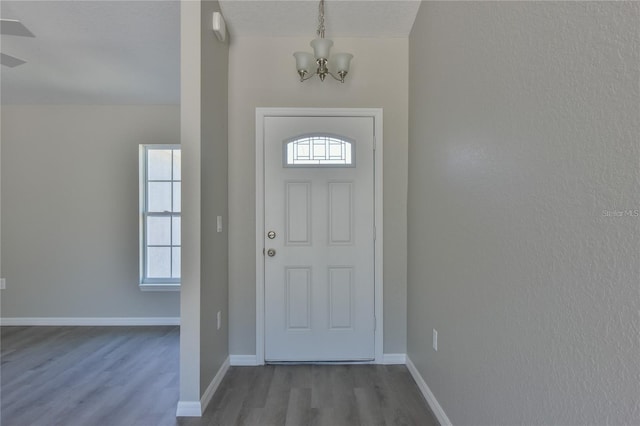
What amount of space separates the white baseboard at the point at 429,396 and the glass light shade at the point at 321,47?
94.6 inches

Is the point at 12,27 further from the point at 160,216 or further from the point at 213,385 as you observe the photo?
the point at 213,385

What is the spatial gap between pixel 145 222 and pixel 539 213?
12.0ft

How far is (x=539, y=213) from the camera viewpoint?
40.0 inches

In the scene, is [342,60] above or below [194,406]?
above

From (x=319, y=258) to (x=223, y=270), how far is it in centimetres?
77

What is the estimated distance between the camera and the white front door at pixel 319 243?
255 centimetres

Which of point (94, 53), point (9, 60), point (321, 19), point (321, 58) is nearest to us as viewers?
point (9, 60)

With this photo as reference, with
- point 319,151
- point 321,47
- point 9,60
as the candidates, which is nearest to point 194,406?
point 319,151

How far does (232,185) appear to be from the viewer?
2539 millimetres

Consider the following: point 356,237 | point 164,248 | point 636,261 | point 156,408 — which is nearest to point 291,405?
point 156,408

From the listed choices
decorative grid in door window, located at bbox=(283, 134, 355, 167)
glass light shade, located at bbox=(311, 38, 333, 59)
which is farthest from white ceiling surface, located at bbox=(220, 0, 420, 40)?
decorative grid in door window, located at bbox=(283, 134, 355, 167)

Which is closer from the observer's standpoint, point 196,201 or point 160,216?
point 196,201

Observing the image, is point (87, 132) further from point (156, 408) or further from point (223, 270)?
point (156, 408)

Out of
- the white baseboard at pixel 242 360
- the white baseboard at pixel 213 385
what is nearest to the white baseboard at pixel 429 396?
the white baseboard at pixel 242 360
